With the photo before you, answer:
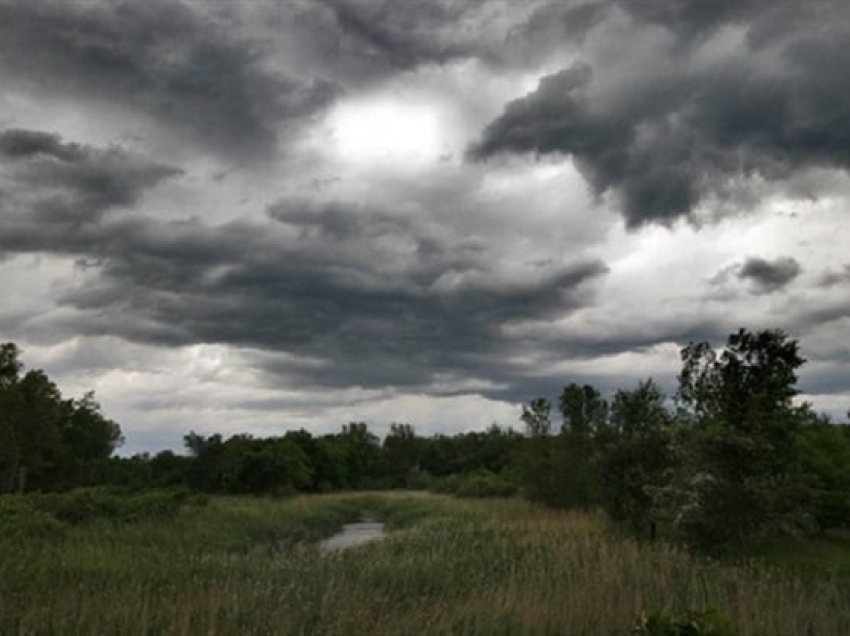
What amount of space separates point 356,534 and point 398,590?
101ft

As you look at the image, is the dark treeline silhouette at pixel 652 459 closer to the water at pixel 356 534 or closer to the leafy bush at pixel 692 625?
the water at pixel 356 534

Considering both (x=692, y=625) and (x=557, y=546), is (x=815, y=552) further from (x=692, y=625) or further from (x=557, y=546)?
(x=692, y=625)

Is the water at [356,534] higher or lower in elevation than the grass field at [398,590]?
lower

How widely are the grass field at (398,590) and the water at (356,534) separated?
11042mm

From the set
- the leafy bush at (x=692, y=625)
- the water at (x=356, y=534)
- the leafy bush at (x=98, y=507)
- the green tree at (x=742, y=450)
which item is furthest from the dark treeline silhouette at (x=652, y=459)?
the leafy bush at (x=98, y=507)

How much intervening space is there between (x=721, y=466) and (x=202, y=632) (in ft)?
50.2

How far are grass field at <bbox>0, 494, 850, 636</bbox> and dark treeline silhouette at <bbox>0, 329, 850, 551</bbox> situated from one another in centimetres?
231

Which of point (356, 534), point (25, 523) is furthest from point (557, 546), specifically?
point (356, 534)

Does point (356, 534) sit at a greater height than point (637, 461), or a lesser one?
lesser

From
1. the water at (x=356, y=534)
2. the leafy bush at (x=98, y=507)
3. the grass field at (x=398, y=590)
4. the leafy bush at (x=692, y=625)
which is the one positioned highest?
the leafy bush at (x=98, y=507)

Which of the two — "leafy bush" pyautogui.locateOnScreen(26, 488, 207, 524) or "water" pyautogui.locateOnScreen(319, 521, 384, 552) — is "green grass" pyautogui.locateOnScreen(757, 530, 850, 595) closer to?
"water" pyautogui.locateOnScreen(319, 521, 384, 552)

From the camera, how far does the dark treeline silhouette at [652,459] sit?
2094 centimetres

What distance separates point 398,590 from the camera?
1407 cm

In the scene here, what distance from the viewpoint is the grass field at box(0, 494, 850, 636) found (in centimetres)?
975
